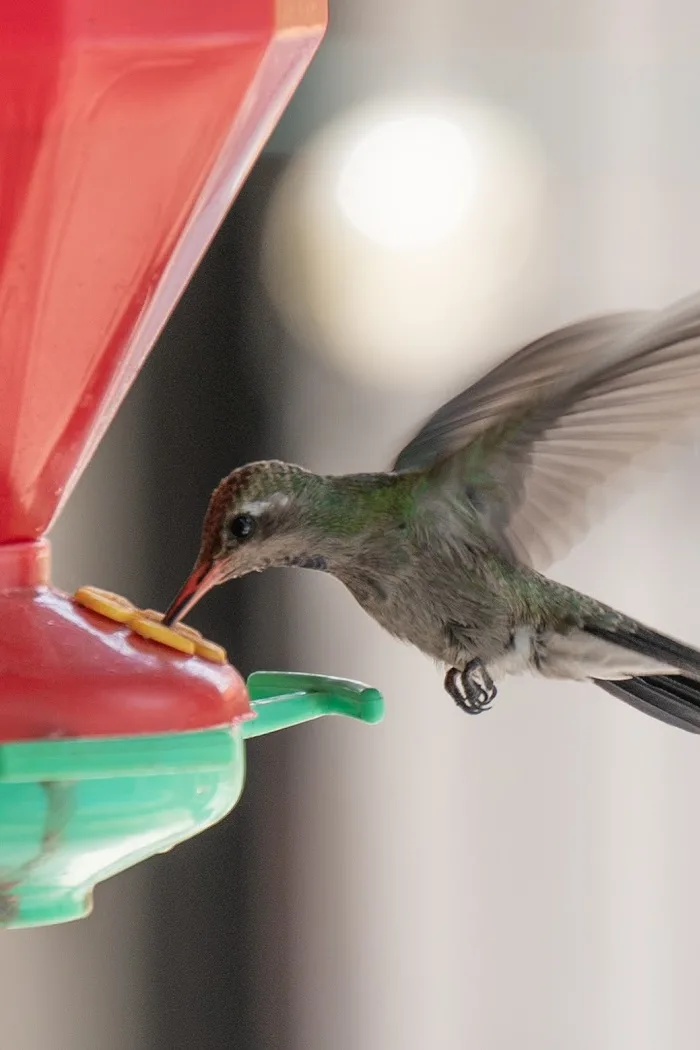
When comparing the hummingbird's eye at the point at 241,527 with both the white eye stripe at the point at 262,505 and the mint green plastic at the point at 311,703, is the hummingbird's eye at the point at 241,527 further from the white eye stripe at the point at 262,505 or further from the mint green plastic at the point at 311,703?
the mint green plastic at the point at 311,703

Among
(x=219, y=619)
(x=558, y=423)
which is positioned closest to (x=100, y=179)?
(x=558, y=423)

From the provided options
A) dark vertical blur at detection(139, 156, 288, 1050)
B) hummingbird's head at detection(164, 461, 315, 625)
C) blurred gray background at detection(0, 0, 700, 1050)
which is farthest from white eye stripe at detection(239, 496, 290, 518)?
blurred gray background at detection(0, 0, 700, 1050)

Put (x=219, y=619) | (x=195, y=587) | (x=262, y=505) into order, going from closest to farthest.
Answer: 1. (x=195, y=587)
2. (x=262, y=505)
3. (x=219, y=619)

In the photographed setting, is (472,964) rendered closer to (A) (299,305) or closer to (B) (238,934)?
(B) (238,934)

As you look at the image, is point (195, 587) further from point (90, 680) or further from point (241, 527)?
point (90, 680)

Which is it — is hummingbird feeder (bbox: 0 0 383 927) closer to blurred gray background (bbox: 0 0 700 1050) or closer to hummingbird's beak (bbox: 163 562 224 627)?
hummingbird's beak (bbox: 163 562 224 627)

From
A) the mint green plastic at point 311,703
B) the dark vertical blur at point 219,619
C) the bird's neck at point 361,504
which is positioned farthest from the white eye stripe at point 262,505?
the dark vertical blur at point 219,619

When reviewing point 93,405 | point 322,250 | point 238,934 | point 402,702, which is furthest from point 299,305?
point 93,405
